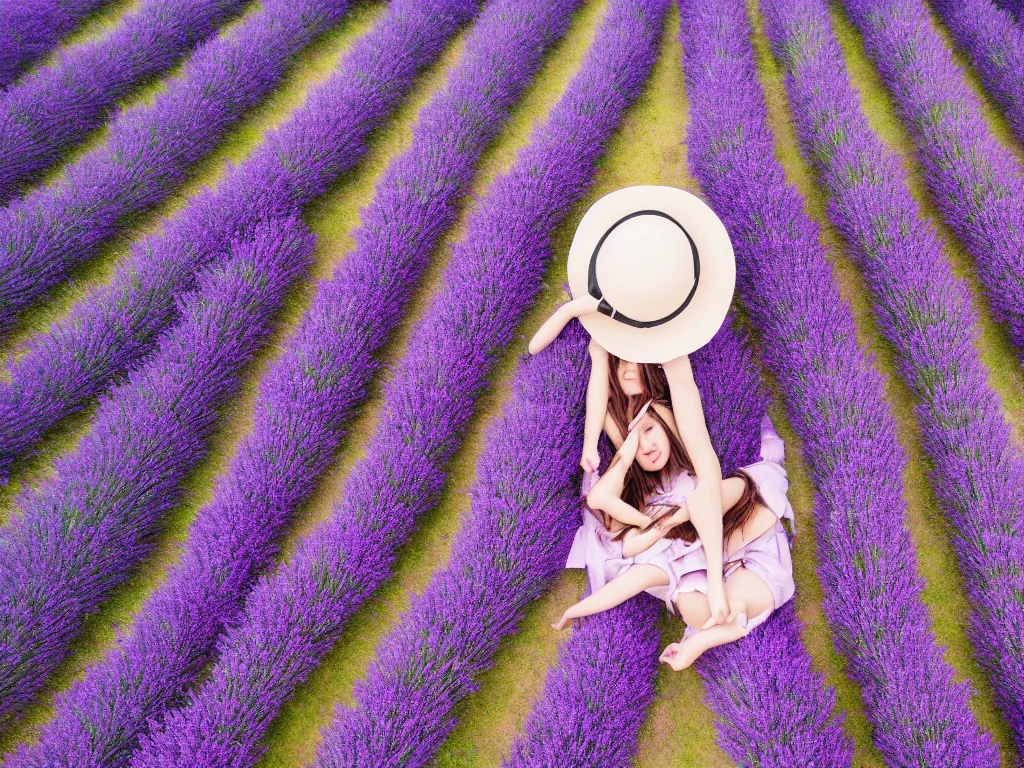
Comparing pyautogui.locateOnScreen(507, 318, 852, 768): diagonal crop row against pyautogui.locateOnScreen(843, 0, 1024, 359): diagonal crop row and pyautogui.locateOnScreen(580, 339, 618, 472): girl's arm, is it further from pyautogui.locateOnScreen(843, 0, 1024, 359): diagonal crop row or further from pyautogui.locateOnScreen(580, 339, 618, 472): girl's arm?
pyautogui.locateOnScreen(843, 0, 1024, 359): diagonal crop row

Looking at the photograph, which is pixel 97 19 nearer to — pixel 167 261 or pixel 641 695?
pixel 167 261

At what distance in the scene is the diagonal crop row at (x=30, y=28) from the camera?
3.87 meters

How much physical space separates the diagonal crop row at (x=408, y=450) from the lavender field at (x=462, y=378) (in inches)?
0.7

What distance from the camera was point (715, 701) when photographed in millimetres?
2654

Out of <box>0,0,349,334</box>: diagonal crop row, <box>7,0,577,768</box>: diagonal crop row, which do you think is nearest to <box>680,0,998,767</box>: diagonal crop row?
<box>7,0,577,768</box>: diagonal crop row

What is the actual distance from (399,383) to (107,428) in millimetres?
1316

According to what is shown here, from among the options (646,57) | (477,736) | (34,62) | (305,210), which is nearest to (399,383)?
(305,210)

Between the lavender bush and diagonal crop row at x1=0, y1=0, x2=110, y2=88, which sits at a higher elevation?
diagonal crop row at x1=0, y1=0, x2=110, y2=88

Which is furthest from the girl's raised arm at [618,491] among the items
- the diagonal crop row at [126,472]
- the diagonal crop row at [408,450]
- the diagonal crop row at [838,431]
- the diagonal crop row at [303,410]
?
the diagonal crop row at [126,472]

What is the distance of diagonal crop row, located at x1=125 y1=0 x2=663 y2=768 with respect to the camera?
102 inches

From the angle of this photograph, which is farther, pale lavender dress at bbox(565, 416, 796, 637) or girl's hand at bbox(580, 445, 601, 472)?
girl's hand at bbox(580, 445, 601, 472)

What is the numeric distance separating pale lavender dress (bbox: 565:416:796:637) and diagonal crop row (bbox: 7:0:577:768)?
4.08 feet

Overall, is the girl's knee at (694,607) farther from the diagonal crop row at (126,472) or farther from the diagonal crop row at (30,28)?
the diagonal crop row at (30,28)

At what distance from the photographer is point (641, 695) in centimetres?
270
